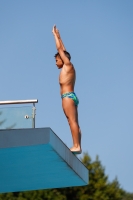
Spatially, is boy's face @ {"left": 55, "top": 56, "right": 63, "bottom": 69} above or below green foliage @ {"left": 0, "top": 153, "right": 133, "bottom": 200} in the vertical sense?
above

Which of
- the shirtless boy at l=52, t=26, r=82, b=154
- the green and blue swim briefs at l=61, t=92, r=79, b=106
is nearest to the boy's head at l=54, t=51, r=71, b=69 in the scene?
the shirtless boy at l=52, t=26, r=82, b=154

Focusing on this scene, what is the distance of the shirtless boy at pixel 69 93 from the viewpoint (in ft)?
43.9

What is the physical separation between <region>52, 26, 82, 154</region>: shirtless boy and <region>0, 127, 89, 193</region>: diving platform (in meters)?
0.48

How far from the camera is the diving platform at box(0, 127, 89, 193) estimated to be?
11.5 m

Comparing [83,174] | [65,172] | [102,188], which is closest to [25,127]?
[65,172]

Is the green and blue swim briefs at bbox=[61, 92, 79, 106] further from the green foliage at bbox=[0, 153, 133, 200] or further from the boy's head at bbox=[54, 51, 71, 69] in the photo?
the green foliage at bbox=[0, 153, 133, 200]

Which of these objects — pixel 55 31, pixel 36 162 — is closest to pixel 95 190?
pixel 55 31

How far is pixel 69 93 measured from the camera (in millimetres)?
13477

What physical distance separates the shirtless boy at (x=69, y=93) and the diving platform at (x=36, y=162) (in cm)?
48

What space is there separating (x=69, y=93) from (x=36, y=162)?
6.08 ft

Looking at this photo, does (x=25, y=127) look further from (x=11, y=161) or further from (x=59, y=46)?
(x=59, y=46)

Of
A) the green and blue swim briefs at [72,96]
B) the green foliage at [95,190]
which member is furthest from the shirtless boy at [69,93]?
the green foliage at [95,190]

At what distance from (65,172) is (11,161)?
1.45 meters

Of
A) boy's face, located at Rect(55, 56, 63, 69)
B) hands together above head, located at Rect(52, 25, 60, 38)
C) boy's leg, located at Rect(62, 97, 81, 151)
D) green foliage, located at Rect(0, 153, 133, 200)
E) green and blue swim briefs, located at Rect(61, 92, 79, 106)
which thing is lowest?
green foliage, located at Rect(0, 153, 133, 200)
